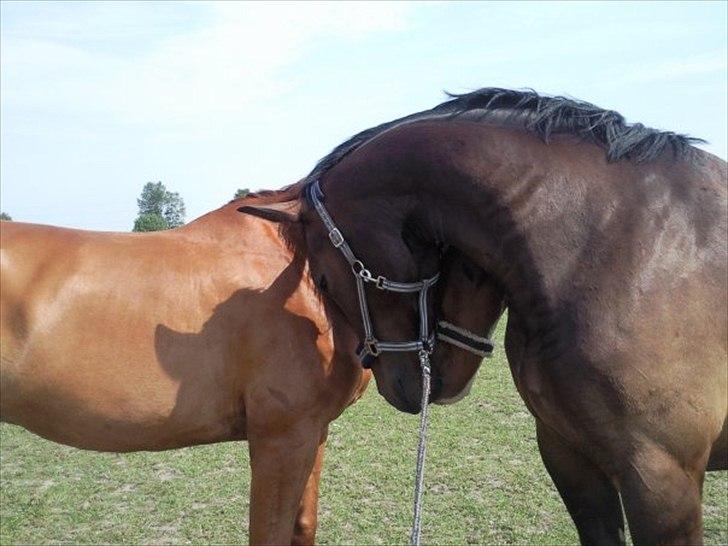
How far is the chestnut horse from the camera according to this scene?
7.43ft

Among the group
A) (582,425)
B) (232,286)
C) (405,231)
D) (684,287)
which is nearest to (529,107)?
(405,231)

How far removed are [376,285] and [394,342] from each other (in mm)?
185

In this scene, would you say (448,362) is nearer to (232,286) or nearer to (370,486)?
(232,286)

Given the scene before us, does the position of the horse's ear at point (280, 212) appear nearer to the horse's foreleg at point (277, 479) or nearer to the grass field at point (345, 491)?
the horse's foreleg at point (277, 479)

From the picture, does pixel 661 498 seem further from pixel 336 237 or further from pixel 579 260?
pixel 336 237

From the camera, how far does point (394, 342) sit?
1918 millimetres

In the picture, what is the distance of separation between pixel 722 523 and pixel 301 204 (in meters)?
3.01

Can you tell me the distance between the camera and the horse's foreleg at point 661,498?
1.57 metres

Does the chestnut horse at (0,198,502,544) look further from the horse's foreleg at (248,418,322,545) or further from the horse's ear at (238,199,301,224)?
the horse's ear at (238,199,301,224)

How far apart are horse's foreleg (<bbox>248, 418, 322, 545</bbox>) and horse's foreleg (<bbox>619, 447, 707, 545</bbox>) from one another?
117 cm

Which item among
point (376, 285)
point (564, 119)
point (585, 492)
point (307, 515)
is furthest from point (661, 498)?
point (307, 515)

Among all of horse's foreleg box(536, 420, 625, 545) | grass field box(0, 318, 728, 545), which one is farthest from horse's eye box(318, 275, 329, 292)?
grass field box(0, 318, 728, 545)

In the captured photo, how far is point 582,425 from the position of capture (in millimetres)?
1648

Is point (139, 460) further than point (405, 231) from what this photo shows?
Yes
